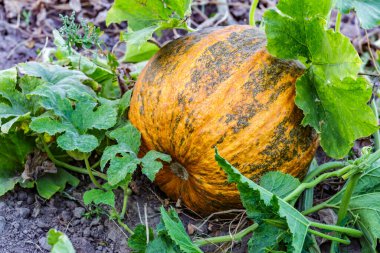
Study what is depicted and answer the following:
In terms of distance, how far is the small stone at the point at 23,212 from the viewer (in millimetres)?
2410

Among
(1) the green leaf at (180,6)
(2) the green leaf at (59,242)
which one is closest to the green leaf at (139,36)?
(1) the green leaf at (180,6)

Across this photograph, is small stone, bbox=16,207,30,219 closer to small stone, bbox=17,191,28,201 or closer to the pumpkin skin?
small stone, bbox=17,191,28,201

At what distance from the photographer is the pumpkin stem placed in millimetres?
2420

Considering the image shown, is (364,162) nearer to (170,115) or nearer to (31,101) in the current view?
(170,115)

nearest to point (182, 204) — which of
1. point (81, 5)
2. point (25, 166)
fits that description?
point (25, 166)

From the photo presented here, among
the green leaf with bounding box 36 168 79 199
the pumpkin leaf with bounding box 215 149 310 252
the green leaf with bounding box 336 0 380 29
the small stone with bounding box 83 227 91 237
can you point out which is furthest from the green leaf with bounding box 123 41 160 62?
the pumpkin leaf with bounding box 215 149 310 252

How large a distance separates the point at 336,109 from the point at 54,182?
125cm

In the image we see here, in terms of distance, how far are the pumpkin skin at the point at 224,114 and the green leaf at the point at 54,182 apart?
42 centimetres

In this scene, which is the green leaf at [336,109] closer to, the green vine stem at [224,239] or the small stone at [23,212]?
the green vine stem at [224,239]

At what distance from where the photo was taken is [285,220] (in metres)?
1.93

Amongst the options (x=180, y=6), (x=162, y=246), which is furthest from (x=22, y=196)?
(x=180, y=6)

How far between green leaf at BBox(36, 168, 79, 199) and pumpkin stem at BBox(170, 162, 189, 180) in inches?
18.1

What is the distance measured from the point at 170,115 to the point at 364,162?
2.49 ft

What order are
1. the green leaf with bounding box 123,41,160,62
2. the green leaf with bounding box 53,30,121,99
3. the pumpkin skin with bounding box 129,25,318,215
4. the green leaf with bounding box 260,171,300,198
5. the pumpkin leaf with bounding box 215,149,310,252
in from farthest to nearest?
1. the green leaf with bounding box 123,41,160,62
2. the green leaf with bounding box 53,30,121,99
3. the pumpkin skin with bounding box 129,25,318,215
4. the green leaf with bounding box 260,171,300,198
5. the pumpkin leaf with bounding box 215,149,310,252
